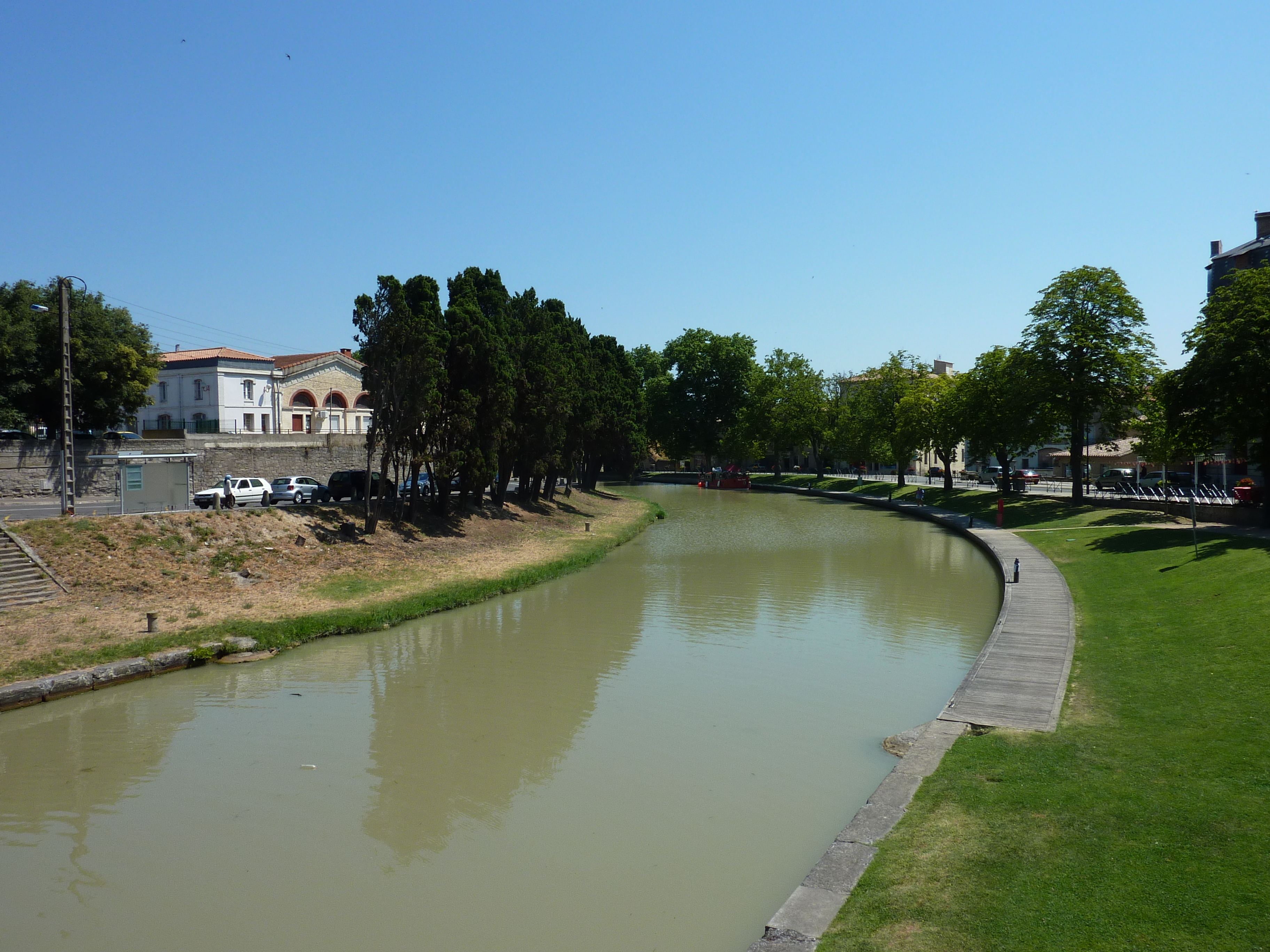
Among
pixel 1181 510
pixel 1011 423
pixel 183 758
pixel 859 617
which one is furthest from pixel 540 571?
pixel 1011 423

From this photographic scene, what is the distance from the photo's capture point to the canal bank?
805 centimetres

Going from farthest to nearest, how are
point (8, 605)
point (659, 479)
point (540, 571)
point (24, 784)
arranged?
point (659, 479), point (540, 571), point (8, 605), point (24, 784)

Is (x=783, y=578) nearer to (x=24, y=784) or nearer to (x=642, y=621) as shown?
(x=642, y=621)

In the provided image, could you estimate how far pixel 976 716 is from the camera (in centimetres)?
1329

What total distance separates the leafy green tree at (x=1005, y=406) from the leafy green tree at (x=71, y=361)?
4651 centimetres

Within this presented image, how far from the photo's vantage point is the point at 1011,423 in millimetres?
50875

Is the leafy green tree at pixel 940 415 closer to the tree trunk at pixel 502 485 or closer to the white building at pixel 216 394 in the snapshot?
the tree trunk at pixel 502 485

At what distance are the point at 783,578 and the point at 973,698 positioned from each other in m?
17.9

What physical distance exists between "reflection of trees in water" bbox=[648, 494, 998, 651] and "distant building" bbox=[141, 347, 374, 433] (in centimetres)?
3007

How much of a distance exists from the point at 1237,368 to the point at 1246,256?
34447 millimetres

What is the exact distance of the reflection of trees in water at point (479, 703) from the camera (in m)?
12.1

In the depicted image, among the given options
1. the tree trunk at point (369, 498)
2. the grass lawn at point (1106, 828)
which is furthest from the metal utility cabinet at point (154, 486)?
the grass lawn at point (1106, 828)

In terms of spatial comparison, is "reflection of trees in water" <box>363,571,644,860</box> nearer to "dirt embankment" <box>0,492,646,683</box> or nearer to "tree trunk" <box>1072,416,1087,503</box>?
"dirt embankment" <box>0,492,646,683</box>

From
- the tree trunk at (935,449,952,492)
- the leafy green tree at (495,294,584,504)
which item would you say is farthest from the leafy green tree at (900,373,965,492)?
the leafy green tree at (495,294,584,504)
